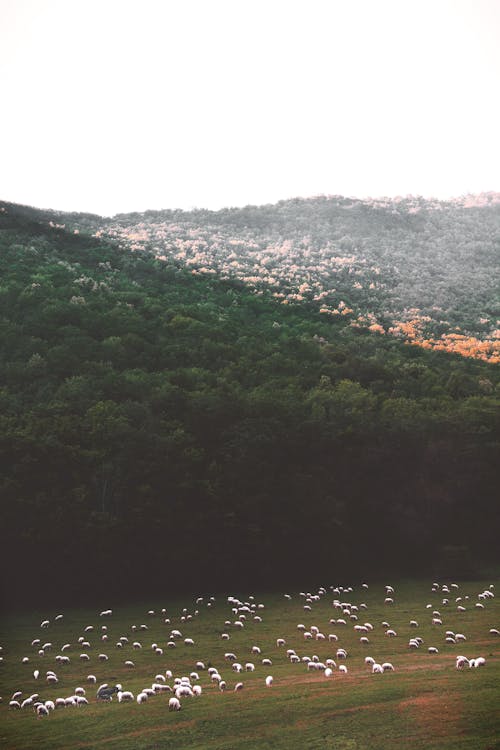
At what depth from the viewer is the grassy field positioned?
17.1 meters

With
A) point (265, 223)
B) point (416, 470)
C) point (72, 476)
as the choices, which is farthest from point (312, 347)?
point (265, 223)

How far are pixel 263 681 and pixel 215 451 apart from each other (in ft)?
85.8

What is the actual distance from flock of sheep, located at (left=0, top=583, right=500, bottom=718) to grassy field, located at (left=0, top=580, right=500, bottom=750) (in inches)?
5.7

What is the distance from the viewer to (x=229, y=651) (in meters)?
27.9

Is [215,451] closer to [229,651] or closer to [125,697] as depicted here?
[229,651]

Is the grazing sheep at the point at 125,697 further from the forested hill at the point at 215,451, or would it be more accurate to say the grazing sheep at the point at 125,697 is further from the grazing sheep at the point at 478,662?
the forested hill at the point at 215,451

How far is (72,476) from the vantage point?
42844 mm

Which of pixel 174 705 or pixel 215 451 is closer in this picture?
pixel 174 705

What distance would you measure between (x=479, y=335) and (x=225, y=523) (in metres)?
52.8

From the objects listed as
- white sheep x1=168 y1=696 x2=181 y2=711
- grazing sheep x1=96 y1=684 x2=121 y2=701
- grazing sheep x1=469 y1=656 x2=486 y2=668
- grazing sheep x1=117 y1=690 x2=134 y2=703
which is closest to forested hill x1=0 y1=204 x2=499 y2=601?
grazing sheep x1=96 y1=684 x2=121 y2=701

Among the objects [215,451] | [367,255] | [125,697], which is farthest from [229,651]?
[367,255]

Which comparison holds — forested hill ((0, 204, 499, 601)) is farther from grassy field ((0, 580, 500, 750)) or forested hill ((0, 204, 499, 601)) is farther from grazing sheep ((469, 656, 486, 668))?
grazing sheep ((469, 656, 486, 668))

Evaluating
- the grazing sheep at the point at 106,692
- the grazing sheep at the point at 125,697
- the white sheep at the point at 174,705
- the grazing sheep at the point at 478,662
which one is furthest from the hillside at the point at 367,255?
the white sheep at the point at 174,705

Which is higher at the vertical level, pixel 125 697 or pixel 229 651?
pixel 125 697
